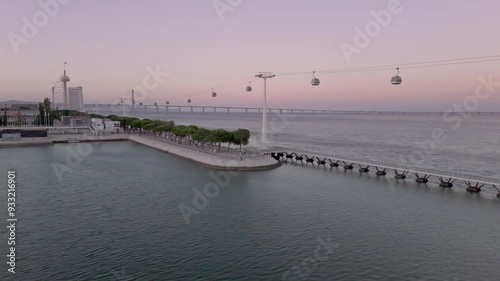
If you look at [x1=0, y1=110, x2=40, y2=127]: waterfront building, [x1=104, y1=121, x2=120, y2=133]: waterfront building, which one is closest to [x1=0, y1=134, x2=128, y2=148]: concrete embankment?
[x1=104, y1=121, x2=120, y2=133]: waterfront building

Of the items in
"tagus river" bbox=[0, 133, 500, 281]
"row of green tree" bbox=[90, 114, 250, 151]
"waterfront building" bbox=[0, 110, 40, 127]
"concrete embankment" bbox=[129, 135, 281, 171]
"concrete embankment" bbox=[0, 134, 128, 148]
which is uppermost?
"waterfront building" bbox=[0, 110, 40, 127]

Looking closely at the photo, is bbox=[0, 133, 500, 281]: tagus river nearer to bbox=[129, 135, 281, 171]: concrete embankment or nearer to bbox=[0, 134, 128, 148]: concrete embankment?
bbox=[129, 135, 281, 171]: concrete embankment

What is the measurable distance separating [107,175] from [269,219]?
21.8 metres

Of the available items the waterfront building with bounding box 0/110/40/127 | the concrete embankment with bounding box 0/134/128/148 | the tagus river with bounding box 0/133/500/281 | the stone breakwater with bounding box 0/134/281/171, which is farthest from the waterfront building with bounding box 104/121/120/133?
the tagus river with bounding box 0/133/500/281

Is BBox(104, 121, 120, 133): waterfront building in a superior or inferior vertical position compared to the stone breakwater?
superior

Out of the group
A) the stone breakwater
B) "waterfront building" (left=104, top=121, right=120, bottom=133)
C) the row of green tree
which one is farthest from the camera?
"waterfront building" (left=104, top=121, right=120, bottom=133)

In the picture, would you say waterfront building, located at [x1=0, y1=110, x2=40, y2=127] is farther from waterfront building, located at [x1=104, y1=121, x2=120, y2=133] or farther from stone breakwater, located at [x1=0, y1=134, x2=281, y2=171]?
stone breakwater, located at [x1=0, y1=134, x2=281, y2=171]

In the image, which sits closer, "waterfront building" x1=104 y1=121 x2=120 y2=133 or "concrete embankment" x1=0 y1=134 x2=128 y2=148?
"concrete embankment" x1=0 y1=134 x2=128 y2=148

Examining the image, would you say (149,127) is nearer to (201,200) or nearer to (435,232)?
(201,200)

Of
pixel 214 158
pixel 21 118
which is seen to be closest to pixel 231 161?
pixel 214 158

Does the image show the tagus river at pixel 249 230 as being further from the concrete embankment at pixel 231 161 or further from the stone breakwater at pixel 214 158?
the stone breakwater at pixel 214 158

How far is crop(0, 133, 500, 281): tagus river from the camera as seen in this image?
647 inches

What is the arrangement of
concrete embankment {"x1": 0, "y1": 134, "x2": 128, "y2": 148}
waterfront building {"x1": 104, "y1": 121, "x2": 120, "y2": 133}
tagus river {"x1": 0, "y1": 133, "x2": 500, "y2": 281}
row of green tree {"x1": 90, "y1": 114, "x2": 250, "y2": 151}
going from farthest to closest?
1. waterfront building {"x1": 104, "y1": 121, "x2": 120, "y2": 133}
2. concrete embankment {"x1": 0, "y1": 134, "x2": 128, "y2": 148}
3. row of green tree {"x1": 90, "y1": 114, "x2": 250, "y2": 151}
4. tagus river {"x1": 0, "y1": 133, "x2": 500, "y2": 281}

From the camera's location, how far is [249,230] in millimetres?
21391
